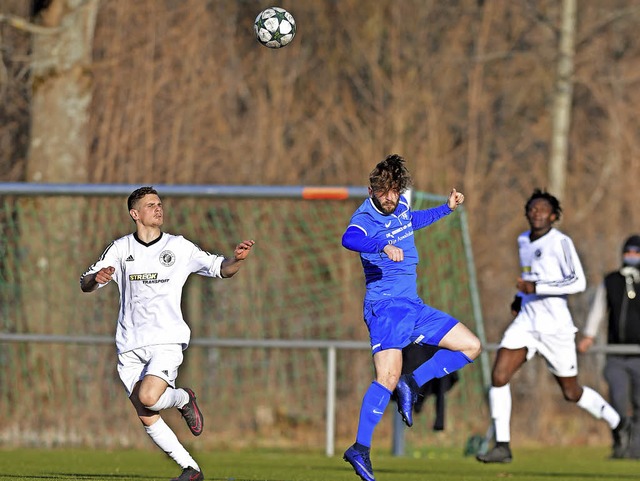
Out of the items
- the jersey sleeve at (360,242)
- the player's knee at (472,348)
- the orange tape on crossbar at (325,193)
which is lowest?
the player's knee at (472,348)

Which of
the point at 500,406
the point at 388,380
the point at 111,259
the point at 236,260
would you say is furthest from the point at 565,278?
the point at 111,259

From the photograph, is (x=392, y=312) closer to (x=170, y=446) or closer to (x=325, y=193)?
(x=170, y=446)

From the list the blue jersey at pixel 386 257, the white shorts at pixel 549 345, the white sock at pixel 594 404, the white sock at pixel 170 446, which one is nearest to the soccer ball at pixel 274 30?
the blue jersey at pixel 386 257

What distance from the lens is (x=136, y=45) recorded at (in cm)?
1981

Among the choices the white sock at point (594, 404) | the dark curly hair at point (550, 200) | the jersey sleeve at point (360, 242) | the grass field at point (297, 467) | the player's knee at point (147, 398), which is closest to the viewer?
the jersey sleeve at point (360, 242)

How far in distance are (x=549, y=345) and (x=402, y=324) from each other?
3.19m

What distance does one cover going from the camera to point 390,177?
927 cm

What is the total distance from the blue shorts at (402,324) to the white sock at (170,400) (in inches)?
49.2

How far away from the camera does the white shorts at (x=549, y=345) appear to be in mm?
12242

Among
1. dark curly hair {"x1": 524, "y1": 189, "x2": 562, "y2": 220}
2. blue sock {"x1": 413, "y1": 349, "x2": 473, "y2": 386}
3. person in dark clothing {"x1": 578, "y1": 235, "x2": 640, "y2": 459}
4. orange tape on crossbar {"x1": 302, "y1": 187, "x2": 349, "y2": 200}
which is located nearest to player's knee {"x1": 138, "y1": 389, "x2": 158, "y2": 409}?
blue sock {"x1": 413, "y1": 349, "x2": 473, "y2": 386}

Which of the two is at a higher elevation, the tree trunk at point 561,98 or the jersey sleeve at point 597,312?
the tree trunk at point 561,98

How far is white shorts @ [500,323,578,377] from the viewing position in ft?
40.2

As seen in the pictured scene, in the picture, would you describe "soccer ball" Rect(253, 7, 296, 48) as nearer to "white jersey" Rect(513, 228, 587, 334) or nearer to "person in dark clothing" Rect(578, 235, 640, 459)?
"white jersey" Rect(513, 228, 587, 334)

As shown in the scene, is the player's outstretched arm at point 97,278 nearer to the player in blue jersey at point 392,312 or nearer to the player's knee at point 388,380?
the player in blue jersey at point 392,312
